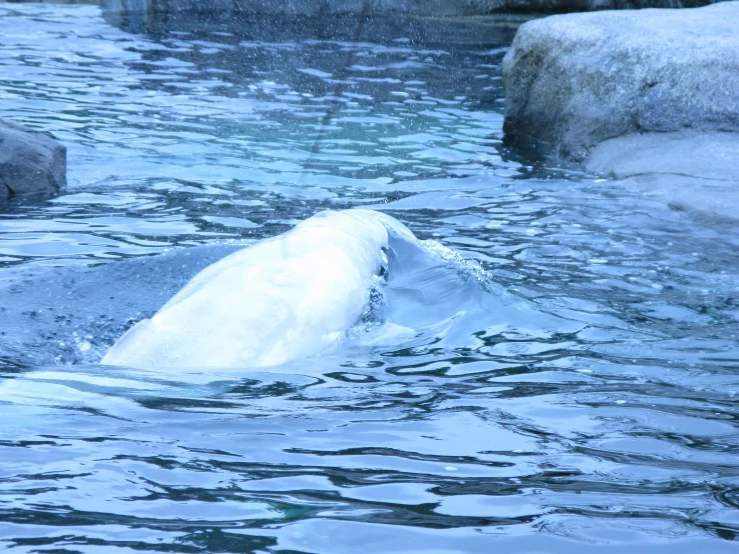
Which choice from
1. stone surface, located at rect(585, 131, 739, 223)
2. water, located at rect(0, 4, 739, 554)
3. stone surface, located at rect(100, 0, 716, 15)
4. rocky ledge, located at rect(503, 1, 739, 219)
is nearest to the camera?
water, located at rect(0, 4, 739, 554)

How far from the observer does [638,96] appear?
8656 mm

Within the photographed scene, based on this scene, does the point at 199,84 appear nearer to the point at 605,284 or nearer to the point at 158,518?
the point at 605,284

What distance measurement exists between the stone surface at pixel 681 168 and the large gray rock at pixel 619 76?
7.8 inches

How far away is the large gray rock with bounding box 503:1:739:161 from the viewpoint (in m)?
8.32

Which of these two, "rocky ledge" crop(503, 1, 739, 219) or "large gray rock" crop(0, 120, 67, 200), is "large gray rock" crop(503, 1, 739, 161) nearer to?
"rocky ledge" crop(503, 1, 739, 219)

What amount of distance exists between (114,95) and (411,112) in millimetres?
3375

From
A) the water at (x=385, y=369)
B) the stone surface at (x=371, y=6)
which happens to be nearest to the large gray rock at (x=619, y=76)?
the water at (x=385, y=369)

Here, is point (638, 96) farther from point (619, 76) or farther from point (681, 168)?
point (681, 168)

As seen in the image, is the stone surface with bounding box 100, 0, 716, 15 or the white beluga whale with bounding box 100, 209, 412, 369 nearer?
the white beluga whale with bounding box 100, 209, 412, 369

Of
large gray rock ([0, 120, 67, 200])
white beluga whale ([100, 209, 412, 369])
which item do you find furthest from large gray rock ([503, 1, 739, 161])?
large gray rock ([0, 120, 67, 200])

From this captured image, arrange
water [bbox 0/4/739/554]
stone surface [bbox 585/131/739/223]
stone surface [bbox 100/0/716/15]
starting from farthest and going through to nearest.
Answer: stone surface [bbox 100/0/716/15], stone surface [bbox 585/131/739/223], water [bbox 0/4/739/554]

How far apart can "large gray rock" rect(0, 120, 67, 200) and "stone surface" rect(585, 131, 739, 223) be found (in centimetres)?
445

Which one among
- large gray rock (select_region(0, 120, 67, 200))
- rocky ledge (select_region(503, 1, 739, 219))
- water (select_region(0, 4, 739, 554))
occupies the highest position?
rocky ledge (select_region(503, 1, 739, 219))

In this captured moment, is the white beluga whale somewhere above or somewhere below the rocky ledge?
below
